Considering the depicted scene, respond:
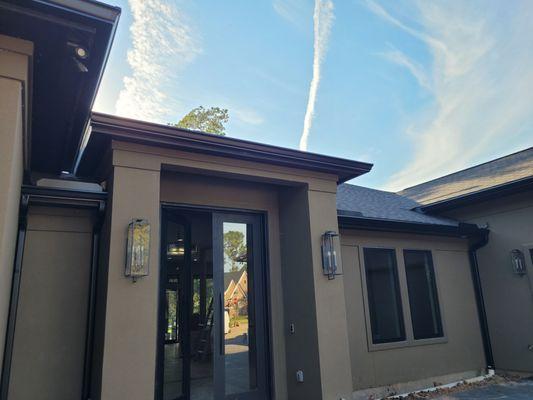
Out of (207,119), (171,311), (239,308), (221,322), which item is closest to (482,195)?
(239,308)

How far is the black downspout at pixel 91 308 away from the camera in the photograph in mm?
4105

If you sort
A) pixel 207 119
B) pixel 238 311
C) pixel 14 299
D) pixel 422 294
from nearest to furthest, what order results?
pixel 14 299, pixel 238 311, pixel 422 294, pixel 207 119

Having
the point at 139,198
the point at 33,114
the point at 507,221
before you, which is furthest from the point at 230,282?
the point at 507,221

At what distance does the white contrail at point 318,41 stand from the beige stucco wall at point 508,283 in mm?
4291

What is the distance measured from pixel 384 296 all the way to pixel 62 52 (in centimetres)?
570

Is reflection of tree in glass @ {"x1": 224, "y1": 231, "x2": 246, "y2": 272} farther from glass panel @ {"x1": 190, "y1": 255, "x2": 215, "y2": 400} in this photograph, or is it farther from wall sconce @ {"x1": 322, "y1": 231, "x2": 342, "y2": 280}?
wall sconce @ {"x1": 322, "y1": 231, "x2": 342, "y2": 280}

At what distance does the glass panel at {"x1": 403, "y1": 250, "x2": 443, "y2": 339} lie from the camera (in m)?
6.67

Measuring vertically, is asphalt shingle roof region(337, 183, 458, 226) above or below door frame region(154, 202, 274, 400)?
above

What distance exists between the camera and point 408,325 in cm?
645

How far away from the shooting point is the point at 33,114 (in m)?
3.80

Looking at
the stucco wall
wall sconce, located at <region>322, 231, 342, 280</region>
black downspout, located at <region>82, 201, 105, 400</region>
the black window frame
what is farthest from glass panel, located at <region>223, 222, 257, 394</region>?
the black window frame

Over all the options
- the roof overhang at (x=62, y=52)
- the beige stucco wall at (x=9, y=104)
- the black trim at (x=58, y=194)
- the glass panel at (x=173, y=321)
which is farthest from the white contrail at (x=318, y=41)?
the beige stucco wall at (x=9, y=104)

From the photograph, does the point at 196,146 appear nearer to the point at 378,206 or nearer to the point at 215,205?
the point at 215,205

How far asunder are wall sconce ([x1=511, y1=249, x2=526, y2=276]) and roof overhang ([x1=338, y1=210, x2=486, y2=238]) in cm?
68
